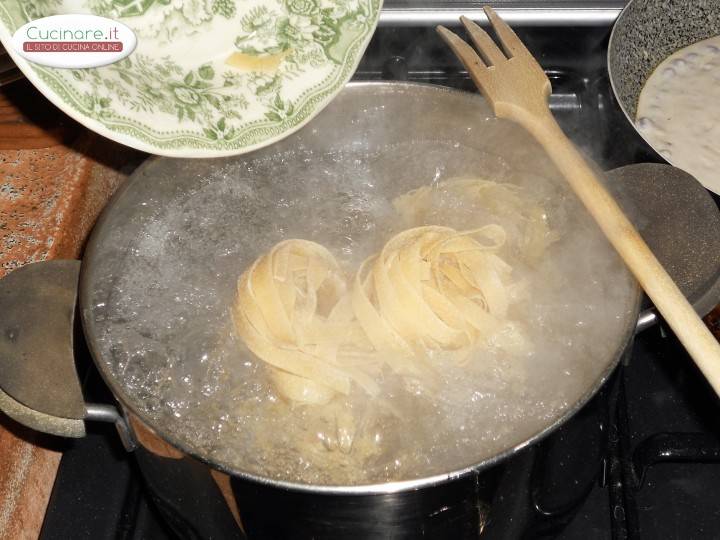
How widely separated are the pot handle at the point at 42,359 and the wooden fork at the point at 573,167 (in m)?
0.68

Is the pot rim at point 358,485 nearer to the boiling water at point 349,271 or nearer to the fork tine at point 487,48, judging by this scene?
the boiling water at point 349,271

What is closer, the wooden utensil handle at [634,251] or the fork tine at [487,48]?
the wooden utensil handle at [634,251]

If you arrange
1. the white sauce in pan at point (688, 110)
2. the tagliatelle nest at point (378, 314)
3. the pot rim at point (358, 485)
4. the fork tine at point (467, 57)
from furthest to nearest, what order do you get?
the white sauce in pan at point (688, 110) < the fork tine at point (467, 57) < the tagliatelle nest at point (378, 314) < the pot rim at point (358, 485)

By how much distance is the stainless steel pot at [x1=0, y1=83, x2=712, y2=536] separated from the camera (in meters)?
0.82

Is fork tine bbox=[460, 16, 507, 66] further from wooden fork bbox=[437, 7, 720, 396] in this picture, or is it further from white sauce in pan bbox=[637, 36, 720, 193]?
white sauce in pan bbox=[637, 36, 720, 193]

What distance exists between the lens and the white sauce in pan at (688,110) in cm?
154

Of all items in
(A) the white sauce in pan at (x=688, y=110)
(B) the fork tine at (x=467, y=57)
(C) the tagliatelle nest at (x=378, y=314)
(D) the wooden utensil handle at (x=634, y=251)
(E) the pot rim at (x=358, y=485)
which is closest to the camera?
(E) the pot rim at (x=358, y=485)

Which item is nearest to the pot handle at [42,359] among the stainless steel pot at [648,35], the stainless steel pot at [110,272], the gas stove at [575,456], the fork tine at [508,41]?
the stainless steel pot at [110,272]

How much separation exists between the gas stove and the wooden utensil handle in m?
0.13

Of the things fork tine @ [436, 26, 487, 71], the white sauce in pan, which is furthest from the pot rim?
the white sauce in pan

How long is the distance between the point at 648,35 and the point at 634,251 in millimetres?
921

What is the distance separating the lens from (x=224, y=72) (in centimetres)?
117

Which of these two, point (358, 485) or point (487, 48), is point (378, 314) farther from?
point (487, 48)

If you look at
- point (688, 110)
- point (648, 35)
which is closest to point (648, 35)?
point (648, 35)
